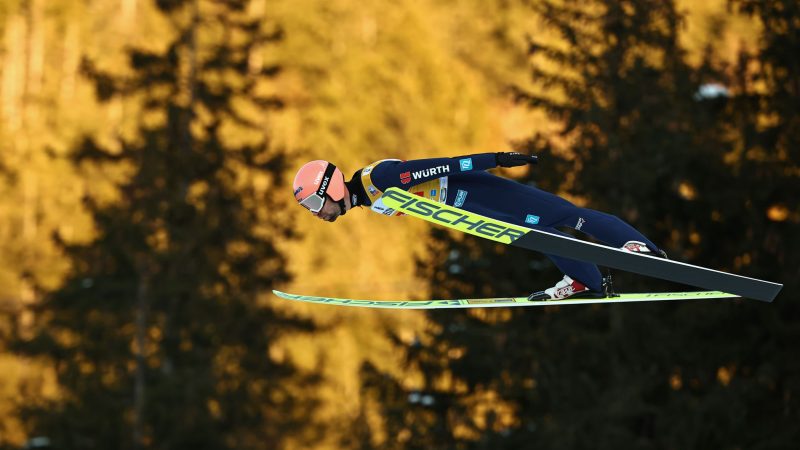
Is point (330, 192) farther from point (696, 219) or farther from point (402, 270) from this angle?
point (402, 270)

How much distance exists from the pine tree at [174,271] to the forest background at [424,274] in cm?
6

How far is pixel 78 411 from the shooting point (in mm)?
27422

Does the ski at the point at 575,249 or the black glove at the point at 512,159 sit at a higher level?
the black glove at the point at 512,159

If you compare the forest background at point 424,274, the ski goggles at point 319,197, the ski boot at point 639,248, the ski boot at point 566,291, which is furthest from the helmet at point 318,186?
the forest background at point 424,274

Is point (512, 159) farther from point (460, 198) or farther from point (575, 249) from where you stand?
point (460, 198)

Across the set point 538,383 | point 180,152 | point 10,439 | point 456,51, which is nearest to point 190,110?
point 180,152

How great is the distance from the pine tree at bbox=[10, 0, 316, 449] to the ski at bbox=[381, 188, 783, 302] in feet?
54.9

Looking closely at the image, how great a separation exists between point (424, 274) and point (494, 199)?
12.8 m

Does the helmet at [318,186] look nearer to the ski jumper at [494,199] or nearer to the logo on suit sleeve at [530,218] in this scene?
the ski jumper at [494,199]

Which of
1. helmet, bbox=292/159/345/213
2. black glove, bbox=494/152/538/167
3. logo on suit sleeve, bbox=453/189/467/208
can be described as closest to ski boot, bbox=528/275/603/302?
logo on suit sleeve, bbox=453/189/467/208

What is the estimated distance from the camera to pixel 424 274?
22578 millimetres

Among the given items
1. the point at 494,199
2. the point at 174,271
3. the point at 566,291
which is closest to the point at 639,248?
the point at 566,291

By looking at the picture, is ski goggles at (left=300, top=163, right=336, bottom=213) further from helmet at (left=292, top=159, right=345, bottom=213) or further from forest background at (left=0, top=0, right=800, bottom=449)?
forest background at (left=0, top=0, right=800, bottom=449)

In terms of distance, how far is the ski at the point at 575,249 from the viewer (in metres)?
9.28
